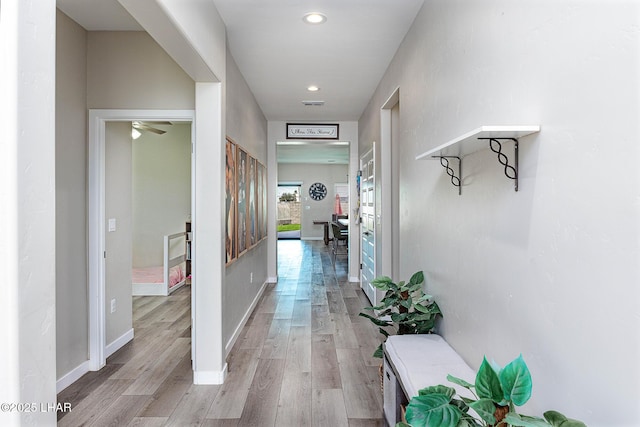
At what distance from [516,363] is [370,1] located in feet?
7.67

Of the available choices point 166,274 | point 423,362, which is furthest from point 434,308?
point 166,274

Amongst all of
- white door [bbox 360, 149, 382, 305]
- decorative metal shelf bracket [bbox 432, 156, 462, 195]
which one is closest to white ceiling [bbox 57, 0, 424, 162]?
white door [bbox 360, 149, 382, 305]

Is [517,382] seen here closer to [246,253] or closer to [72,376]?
[72,376]

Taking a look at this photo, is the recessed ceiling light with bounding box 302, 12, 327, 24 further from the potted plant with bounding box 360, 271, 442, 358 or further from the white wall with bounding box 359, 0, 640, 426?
the potted plant with bounding box 360, 271, 442, 358

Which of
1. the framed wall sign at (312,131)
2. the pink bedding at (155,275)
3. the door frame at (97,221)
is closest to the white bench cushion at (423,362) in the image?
the door frame at (97,221)

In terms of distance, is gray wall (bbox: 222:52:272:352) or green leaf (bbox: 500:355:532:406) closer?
green leaf (bbox: 500:355:532:406)

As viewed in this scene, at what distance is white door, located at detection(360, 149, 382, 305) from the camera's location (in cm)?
462

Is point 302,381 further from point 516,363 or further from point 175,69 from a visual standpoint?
point 175,69

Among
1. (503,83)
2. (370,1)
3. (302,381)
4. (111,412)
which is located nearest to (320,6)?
(370,1)

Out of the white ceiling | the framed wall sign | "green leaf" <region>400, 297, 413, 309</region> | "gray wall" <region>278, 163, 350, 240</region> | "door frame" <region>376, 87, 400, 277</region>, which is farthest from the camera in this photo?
"gray wall" <region>278, 163, 350, 240</region>

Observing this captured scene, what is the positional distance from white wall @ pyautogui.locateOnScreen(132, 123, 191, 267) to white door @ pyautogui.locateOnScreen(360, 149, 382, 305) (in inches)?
106

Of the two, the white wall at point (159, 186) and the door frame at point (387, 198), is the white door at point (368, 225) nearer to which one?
the door frame at point (387, 198)

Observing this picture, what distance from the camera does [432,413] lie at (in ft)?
3.47

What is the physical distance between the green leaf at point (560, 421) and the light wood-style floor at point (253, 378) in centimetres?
138
